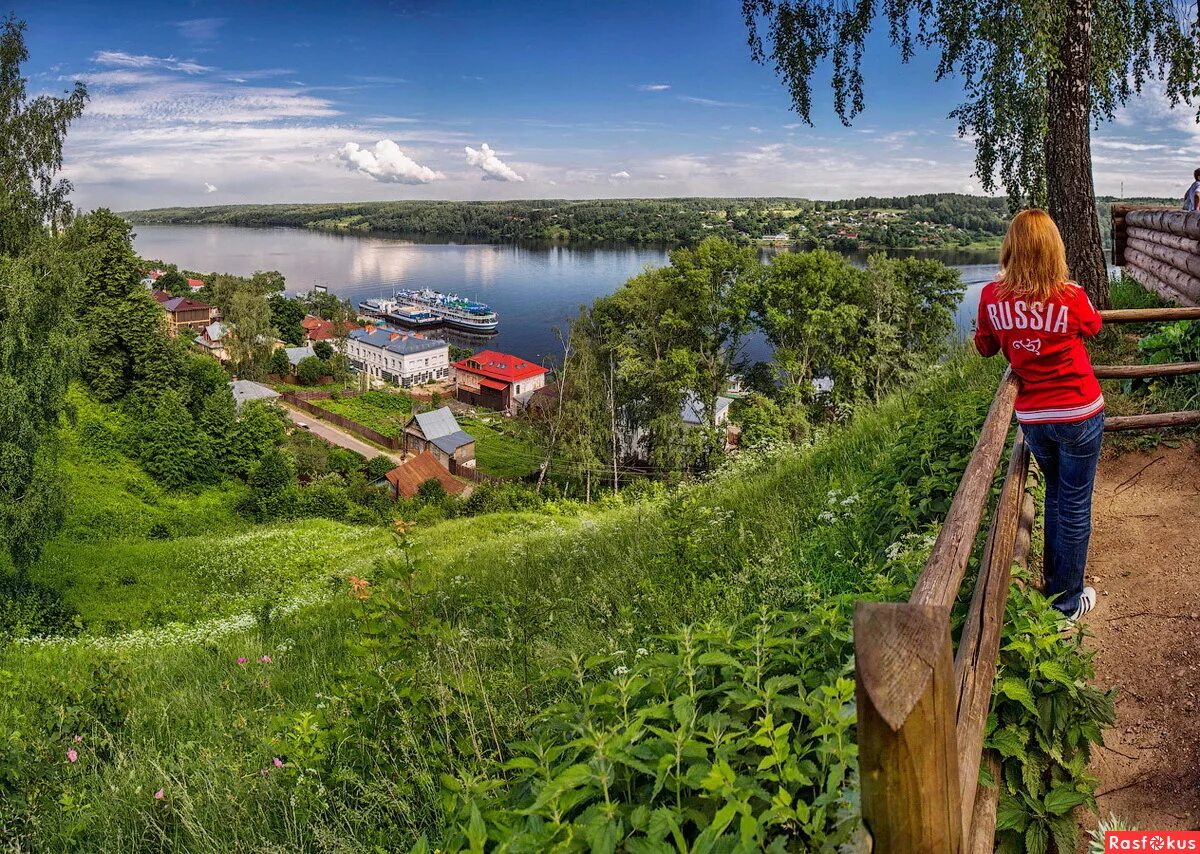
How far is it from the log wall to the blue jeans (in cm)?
524

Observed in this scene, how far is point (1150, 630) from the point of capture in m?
3.43

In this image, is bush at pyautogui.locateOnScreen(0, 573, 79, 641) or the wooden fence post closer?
the wooden fence post

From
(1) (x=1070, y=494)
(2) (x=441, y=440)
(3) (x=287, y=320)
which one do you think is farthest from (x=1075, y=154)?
(3) (x=287, y=320)

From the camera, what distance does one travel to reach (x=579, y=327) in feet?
114

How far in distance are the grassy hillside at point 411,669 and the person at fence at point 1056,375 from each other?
0.65 metres

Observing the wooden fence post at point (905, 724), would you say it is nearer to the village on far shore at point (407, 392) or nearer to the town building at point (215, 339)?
the village on far shore at point (407, 392)

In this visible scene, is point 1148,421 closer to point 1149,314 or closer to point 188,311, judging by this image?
point 1149,314

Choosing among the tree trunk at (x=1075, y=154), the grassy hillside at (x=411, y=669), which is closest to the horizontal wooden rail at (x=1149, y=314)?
the grassy hillside at (x=411, y=669)

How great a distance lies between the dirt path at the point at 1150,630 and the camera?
261 cm

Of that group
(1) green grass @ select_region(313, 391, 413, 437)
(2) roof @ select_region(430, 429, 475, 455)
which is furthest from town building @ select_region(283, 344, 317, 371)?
(2) roof @ select_region(430, 429, 475, 455)

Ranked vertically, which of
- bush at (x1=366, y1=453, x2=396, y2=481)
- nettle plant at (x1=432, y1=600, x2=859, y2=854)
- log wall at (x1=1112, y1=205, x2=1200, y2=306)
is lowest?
bush at (x1=366, y1=453, x2=396, y2=481)

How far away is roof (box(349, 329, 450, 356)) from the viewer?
262ft

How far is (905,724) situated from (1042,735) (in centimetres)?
175

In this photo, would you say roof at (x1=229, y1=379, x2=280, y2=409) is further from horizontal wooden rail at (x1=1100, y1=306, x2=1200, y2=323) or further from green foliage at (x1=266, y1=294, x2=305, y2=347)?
horizontal wooden rail at (x1=1100, y1=306, x2=1200, y2=323)
